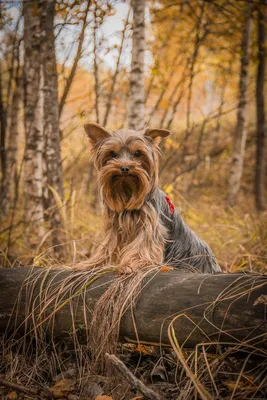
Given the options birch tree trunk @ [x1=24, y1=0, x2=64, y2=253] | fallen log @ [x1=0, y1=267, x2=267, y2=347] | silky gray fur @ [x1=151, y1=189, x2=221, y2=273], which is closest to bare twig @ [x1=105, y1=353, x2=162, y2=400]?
fallen log @ [x1=0, y1=267, x2=267, y2=347]

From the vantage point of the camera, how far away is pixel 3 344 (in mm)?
2797

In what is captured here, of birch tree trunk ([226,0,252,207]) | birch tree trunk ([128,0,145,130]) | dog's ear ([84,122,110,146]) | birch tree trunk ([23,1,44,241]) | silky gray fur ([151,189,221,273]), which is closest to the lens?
dog's ear ([84,122,110,146])

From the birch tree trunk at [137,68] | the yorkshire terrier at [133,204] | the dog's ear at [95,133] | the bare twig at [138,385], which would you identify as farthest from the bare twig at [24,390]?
the birch tree trunk at [137,68]

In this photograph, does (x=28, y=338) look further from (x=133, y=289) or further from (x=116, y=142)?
(x=116, y=142)

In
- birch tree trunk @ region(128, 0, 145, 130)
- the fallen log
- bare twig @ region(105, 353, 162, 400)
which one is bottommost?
bare twig @ region(105, 353, 162, 400)

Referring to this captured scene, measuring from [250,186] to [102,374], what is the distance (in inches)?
453

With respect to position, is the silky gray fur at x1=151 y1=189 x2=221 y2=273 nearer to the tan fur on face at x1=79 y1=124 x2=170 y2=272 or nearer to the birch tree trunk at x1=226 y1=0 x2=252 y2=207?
the tan fur on face at x1=79 y1=124 x2=170 y2=272

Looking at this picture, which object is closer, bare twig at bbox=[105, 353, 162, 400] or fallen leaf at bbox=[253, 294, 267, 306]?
bare twig at bbox=[105, 353, 162, 400]

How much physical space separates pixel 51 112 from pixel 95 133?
1371 mm

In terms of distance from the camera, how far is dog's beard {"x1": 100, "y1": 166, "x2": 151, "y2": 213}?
3.43 m

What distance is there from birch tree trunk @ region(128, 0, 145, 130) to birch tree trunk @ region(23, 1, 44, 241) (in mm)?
1494

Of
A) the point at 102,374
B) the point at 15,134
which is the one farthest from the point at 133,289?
the point at 15,134

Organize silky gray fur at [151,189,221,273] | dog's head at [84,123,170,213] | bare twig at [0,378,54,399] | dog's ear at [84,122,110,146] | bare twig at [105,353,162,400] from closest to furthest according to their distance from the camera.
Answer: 1. bare twig at [105,353,162,400]
2. bare twig at [0,378,54,399]
3. dog's head at [84,123,170,213]
4. dog's ear at [84,122,110,146]
5. silky gray fur at [151,189,221,273]

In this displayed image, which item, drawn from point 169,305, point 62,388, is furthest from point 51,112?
point 62,388
